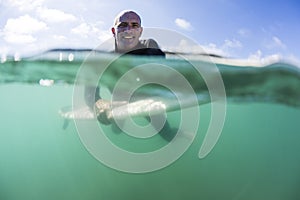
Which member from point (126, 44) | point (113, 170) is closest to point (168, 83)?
point (126, 44)

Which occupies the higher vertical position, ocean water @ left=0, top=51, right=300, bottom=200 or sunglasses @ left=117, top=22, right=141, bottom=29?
→ sunglasses @ left=117, top=22, right=141, bottom=29

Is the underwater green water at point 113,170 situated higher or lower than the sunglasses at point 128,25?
lower

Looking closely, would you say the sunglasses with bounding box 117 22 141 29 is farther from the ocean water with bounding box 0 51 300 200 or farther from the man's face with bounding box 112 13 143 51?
the ocean water with bounding box 0 51 300 200

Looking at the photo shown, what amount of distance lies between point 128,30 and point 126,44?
0.29 feet

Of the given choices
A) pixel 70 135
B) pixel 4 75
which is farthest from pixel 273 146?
pixel 4 75

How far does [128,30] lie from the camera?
2.94 meters

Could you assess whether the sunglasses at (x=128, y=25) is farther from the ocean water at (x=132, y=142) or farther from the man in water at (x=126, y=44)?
the ocean water at (x=132, y=142)

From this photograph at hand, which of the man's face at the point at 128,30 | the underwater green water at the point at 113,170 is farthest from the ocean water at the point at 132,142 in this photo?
the man's face at the point at 128,30

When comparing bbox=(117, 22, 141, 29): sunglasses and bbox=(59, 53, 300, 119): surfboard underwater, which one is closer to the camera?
bbox=(59, 53, 300, 119): surfboard underwater

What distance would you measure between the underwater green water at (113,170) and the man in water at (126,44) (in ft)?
0.37

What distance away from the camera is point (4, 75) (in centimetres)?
313

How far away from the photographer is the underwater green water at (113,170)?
294cm

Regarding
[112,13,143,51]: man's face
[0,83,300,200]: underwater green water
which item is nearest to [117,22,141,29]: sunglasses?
[112,13,143,51]: man's face

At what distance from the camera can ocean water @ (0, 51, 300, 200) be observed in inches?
114
